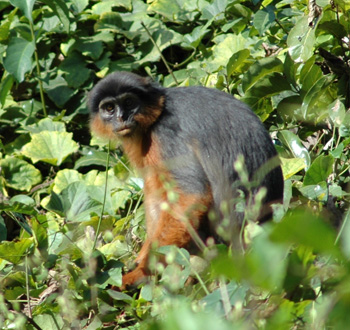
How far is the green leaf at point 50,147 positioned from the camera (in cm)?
853

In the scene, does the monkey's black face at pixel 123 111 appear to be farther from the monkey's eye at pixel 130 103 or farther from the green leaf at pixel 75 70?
the green leaf at pixel 75 70

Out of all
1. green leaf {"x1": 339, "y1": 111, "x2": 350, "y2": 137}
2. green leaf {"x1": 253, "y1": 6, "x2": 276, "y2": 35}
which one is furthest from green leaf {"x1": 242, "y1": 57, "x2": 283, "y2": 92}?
green leaf {"x1": 253, "y1": 6, "x2": 276, "y2": 35}

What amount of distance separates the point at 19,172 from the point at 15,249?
3562 mm

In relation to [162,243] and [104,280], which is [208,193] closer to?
[162,243]

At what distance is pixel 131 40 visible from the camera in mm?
9633

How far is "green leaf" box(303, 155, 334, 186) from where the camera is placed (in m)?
5.74

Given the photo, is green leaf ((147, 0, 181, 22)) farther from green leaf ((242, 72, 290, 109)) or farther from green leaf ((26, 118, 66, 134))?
green leaf ((242, 72, 290, 109))

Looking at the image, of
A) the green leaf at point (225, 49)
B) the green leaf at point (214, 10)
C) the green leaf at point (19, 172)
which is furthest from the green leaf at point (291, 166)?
the green leaf at point (19, 172)

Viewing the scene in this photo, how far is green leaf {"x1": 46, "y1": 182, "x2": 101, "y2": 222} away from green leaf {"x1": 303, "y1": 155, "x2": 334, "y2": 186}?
2312mm

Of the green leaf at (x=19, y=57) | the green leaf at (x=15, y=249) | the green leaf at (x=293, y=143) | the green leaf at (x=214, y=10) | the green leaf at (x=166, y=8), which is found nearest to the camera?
the green leaf at (x=15, y=249)

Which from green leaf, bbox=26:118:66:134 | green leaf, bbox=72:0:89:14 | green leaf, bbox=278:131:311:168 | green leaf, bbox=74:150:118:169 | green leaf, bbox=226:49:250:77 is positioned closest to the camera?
green leaf, bbox=278:131:311:168

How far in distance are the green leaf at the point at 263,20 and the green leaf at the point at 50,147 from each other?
9.53ft

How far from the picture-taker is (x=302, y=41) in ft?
21.5

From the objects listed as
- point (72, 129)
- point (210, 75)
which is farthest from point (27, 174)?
point (210, 75)
